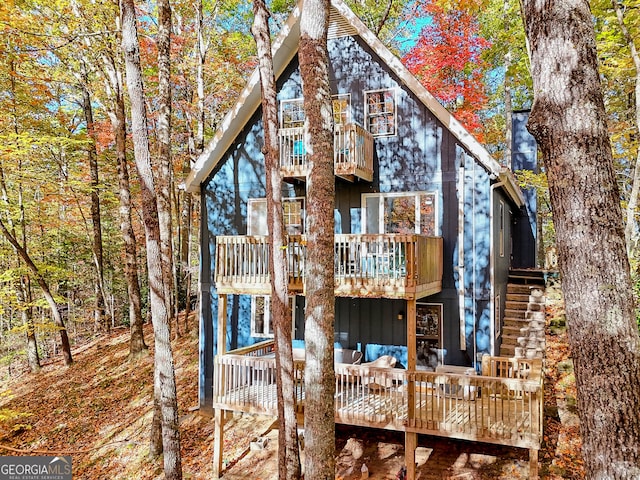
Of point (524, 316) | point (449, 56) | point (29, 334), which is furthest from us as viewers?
point (449, 56)

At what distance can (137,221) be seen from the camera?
24.7m

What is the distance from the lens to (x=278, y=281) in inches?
295

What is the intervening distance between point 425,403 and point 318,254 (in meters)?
4.78

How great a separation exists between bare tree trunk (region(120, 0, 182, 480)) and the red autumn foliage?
1517cm

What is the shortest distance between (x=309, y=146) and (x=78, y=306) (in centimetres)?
2654

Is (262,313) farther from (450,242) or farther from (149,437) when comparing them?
(450,242)

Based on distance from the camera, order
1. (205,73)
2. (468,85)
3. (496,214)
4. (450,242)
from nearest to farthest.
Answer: (450,242) → (496,214) → (205,73) → (468,85)

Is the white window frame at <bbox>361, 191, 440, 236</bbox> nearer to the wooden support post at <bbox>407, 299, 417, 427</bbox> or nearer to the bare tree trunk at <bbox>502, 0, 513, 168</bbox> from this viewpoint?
the wooden support post at <bbox>407, 299, 417, 427</bbox>

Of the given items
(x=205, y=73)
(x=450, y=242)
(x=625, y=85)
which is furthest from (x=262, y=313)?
(x=625, y=85)

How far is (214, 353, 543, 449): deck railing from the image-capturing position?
7.49 meters

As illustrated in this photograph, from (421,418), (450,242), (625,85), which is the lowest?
(421,418)

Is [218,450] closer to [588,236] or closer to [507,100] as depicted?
[588,236]

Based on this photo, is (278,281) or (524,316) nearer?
(278,281)

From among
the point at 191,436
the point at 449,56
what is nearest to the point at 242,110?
the point at 191,436
